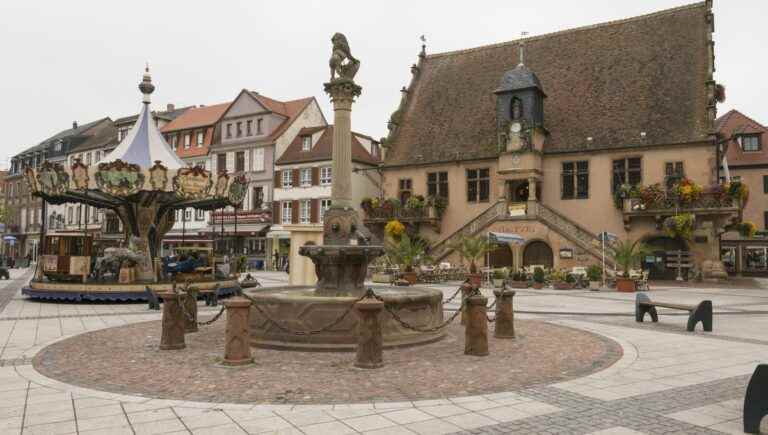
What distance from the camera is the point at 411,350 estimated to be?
406 inches

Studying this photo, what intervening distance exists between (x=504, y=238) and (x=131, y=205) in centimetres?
1737

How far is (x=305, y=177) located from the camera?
44562mm

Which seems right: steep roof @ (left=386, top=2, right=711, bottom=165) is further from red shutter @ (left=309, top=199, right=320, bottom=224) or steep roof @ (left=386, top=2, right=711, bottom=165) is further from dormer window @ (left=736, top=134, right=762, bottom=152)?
dormer window @ (left=736, top=134, right=762, bottom=152)

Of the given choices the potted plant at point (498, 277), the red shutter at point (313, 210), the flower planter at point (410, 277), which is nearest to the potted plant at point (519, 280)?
the potted plant at point (498, 277)

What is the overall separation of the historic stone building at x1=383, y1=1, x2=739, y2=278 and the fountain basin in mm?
21699

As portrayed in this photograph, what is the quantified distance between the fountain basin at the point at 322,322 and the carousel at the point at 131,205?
834 cm

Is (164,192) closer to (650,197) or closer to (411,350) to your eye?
(411,350)

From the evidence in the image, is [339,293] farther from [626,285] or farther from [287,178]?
[287,178]

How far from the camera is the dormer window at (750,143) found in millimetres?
45125

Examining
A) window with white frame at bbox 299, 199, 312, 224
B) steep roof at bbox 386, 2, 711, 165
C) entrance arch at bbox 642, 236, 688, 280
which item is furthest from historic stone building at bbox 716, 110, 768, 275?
window with white frame at bbox 299, 199, 312, 224

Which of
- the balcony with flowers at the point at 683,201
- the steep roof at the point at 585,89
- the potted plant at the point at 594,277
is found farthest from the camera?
the steep roof at the point at 585,89

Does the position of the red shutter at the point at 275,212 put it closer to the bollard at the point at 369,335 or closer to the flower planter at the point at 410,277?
the flower planter at the point at 410,277

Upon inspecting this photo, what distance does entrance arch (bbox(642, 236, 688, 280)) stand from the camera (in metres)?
31.4

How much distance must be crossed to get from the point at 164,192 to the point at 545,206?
20.4 m
